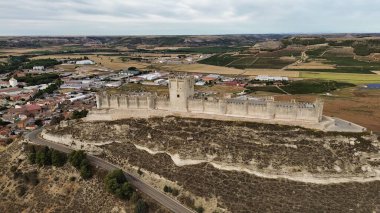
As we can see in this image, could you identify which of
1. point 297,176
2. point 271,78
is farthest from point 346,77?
point 297,176

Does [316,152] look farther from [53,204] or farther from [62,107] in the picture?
[62,107]

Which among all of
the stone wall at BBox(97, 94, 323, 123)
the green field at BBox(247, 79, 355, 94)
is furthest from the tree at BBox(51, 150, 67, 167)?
the green field at BBox(247, 79, 355, 94)

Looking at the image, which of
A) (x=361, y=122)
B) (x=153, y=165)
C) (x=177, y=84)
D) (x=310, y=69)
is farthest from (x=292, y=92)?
(x=153, y=165)

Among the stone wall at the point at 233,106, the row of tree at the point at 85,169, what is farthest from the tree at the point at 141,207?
the stone wall at the point at 233,106

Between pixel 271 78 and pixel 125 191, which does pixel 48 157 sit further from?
pixel 271 78

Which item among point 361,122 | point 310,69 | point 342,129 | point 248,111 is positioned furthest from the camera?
point 310,69

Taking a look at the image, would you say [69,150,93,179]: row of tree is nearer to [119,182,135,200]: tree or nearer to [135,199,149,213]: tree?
[119,182,135,200]: tree
